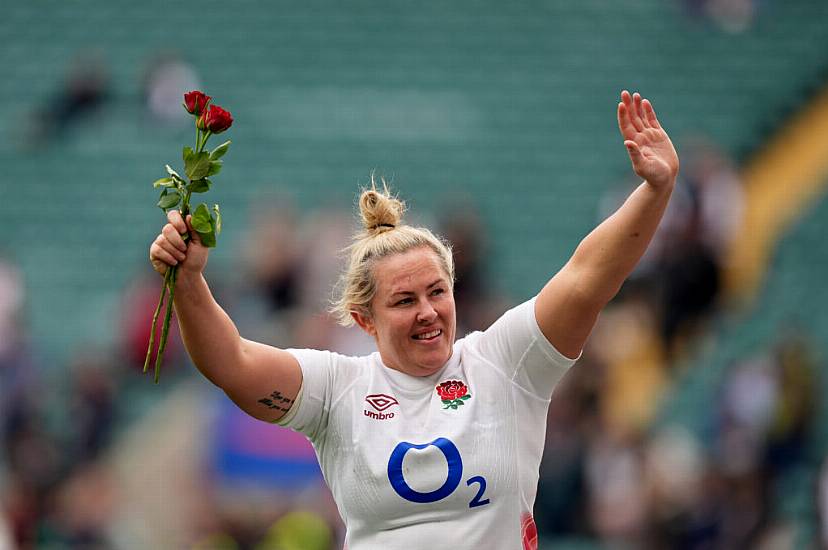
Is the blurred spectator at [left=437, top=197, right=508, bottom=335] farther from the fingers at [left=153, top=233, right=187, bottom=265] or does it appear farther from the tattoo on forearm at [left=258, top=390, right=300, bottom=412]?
the fingers at [left=153, top=233, right=187, bottom=265]

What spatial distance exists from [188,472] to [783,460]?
13.1 feet

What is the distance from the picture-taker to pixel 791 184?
485 inches

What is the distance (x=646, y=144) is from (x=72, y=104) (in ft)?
35.7

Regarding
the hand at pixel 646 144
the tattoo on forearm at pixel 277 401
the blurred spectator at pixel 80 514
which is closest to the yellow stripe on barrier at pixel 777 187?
the blurred spectator at pixel 80 514

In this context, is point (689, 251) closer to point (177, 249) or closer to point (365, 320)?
point (365, 320)

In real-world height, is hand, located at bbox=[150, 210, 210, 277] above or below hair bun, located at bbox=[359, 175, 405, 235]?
below

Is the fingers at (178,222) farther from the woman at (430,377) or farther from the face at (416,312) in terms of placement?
the face at (416,312)

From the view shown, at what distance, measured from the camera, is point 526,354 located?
11.7ft

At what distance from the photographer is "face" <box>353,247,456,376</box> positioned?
361 centimetres

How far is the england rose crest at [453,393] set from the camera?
140 inches

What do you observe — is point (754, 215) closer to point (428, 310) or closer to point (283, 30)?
point (283, 30)

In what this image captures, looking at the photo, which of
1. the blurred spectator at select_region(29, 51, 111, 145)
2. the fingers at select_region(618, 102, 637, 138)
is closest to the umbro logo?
the fingers at select_region(618, 102, 637, 138)

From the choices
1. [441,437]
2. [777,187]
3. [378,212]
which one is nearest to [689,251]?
[777,187]

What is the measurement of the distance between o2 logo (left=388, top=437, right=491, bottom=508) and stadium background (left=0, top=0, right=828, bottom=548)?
4232mm
